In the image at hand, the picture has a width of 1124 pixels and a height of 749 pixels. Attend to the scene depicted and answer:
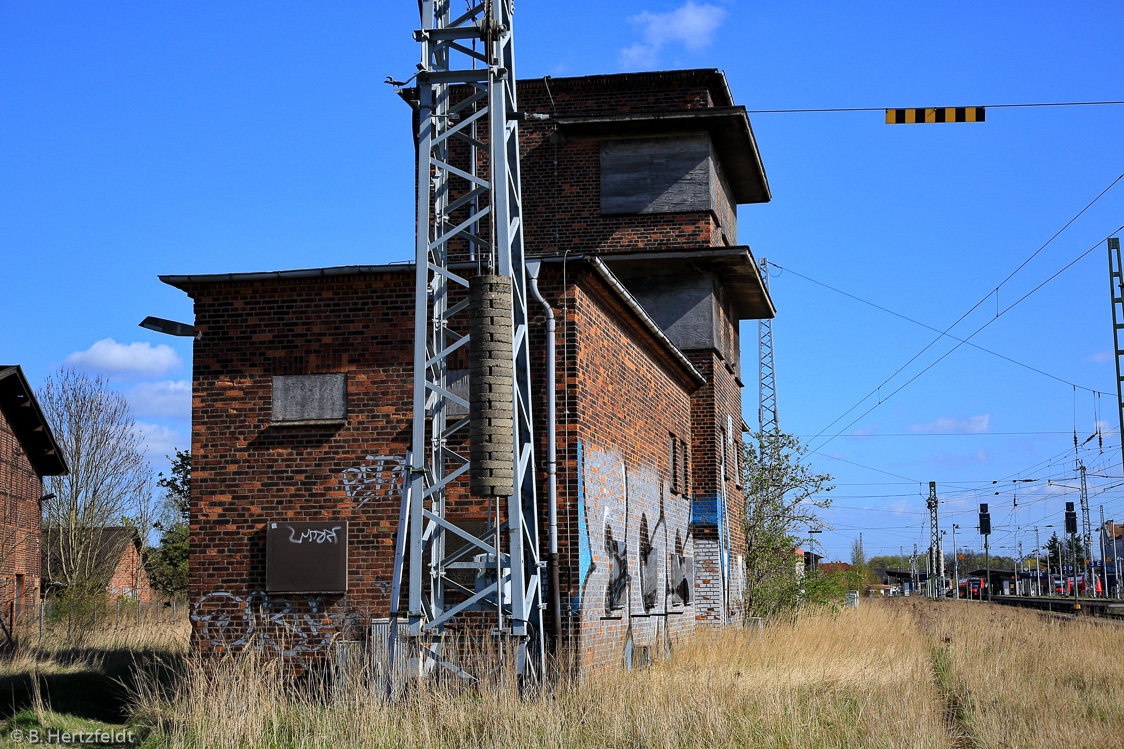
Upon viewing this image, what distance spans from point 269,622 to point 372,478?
229 centimetres

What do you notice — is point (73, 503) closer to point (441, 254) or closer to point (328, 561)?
point (328, 561)

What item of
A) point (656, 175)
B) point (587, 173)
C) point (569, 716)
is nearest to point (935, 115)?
point (656, 175)

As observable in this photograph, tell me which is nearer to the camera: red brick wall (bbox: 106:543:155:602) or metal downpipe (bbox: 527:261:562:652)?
metal downpipe (bbox: 527:261:562:652)

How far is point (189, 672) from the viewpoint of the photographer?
41.8 ft

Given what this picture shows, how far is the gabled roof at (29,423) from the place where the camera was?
3462 centimetres

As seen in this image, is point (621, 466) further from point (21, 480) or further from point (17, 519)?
point (21, 480)

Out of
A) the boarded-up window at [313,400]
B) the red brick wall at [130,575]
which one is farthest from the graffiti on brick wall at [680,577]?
the red brick wall at [130,575]

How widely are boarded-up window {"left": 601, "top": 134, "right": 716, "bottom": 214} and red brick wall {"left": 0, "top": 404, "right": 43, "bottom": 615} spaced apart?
22.7m

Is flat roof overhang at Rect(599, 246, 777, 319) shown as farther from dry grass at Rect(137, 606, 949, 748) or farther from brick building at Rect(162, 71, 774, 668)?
dry grass at Rect(137, 606, 949, 748)

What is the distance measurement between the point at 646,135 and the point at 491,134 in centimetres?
1210

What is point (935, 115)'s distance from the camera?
1730 centimetres

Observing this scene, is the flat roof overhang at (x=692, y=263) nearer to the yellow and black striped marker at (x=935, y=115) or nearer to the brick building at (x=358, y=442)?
the brick building at (x=358, y=442)

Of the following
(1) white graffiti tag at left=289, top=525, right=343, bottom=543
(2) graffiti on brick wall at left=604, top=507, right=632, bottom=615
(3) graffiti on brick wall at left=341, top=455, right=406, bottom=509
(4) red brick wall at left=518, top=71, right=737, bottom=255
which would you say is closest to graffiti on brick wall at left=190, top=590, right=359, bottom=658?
(1) white graffiti tag at left=289, top=525, right=343, bottom=543

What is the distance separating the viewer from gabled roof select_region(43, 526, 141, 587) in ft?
123
